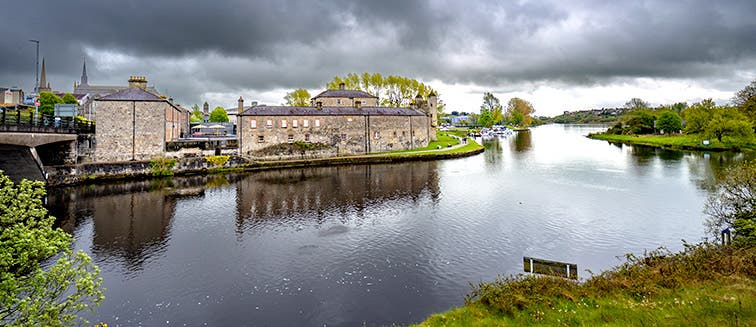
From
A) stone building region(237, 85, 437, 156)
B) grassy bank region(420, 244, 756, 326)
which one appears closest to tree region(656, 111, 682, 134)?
stone building region(237, 85, 437, 156)

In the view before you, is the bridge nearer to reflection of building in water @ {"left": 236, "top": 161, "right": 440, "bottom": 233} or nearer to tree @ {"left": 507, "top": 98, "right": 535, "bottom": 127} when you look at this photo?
reflection of building in water @ {"left": 236, "top": 161, "right": 440, "bottom": 233}

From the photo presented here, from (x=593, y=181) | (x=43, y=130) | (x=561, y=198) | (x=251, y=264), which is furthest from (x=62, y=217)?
(x=593, y=181)

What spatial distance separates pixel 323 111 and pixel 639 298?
34120 mm

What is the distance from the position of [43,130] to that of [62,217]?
9304 millimetres

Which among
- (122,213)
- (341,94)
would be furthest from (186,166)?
(341,94)

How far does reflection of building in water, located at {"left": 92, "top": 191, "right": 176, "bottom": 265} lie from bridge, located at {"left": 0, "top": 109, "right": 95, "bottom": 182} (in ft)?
17.2

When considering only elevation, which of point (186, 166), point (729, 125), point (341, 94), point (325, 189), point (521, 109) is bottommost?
point (325, 189)

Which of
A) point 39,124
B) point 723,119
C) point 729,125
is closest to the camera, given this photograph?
point 39,124

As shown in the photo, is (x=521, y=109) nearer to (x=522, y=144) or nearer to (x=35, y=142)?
(x=522, y=144)

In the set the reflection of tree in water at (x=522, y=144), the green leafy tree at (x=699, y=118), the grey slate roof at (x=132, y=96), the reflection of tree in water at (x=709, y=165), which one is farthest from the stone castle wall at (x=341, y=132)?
the green leafy tree at (x=699, y=118)

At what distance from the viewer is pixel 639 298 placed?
23.4 feet

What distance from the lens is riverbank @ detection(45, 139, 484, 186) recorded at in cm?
2509

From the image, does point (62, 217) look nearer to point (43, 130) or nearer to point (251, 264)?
point (43, 130)

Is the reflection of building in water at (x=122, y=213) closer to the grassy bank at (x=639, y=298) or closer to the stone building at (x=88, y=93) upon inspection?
the grassy bank at (x=639, y=298)
